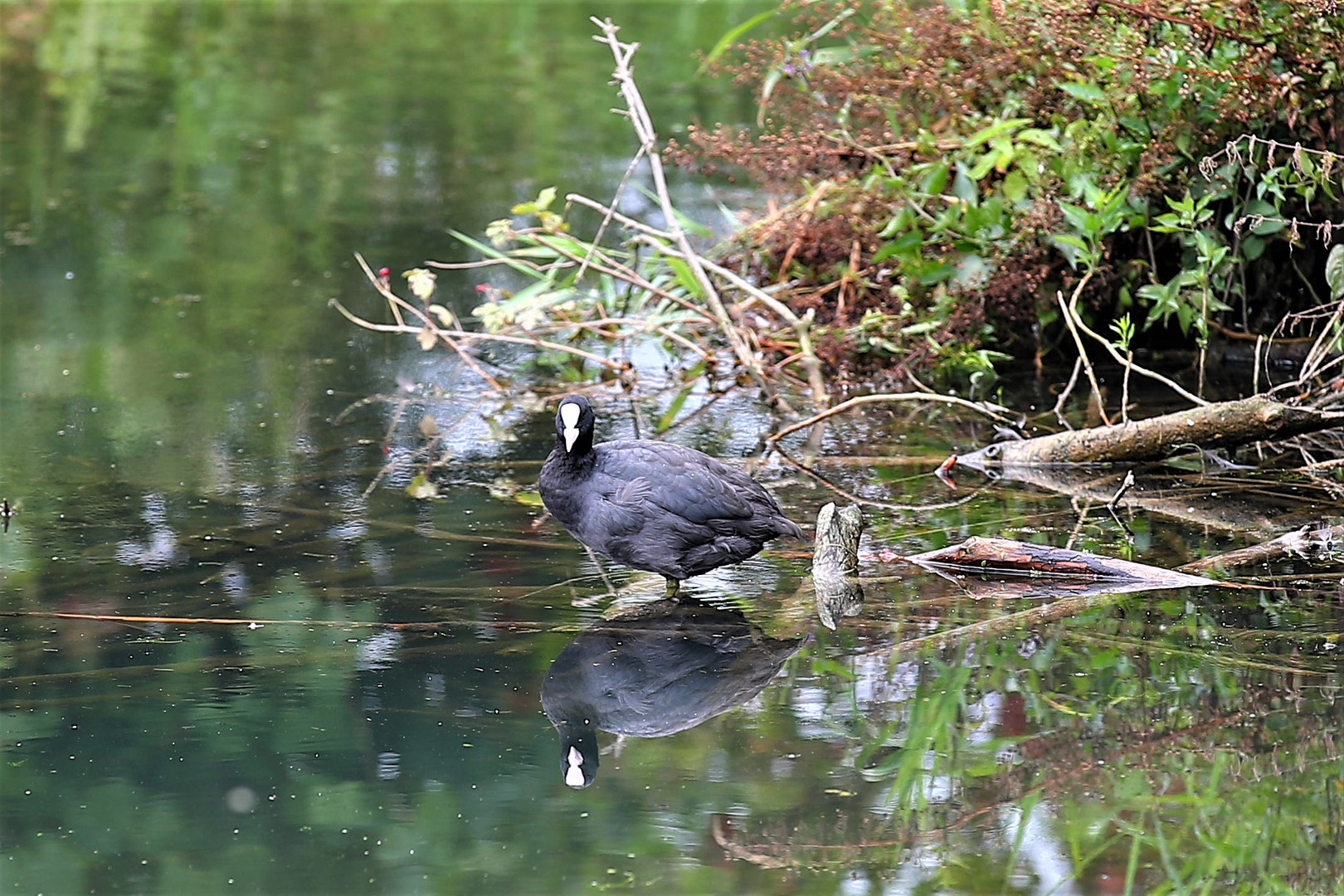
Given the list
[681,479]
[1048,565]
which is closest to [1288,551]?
[1048,565]

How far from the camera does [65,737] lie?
390 cm

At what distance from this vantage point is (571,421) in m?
4.81

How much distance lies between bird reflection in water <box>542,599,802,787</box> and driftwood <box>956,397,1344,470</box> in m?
1.89

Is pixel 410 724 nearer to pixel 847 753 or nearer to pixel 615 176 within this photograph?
pixel 847 753

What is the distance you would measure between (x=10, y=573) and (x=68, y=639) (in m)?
0.58

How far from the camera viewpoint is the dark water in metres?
3.42

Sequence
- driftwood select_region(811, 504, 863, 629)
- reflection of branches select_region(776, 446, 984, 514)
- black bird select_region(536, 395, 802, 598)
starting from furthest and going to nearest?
1. reflection of branches select_region(776, 446, 984, 514)
2. driftwood select_region(811, 504, 863, 629)
3. black bird select_region(536, 395, 802, 598)

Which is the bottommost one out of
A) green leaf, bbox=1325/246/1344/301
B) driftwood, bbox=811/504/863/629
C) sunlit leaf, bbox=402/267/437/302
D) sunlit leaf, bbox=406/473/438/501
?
sunlit leaf, bbox=406/473/438/501

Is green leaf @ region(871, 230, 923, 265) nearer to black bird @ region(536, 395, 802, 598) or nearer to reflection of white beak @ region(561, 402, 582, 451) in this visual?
black bird @ region(536, 395, 802, 598)

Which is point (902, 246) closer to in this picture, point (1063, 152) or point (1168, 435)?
point (1063, 152)

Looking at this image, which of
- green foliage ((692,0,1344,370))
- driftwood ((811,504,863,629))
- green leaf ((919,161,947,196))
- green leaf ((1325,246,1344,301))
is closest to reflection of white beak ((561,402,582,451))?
driftwood ((811,504,863,629))

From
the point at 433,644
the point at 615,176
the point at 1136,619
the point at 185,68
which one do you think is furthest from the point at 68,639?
the point at 185,68

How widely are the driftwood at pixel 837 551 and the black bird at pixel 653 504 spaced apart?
4.4 inches

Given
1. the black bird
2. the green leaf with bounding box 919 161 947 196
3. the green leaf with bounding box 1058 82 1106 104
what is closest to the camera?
the black bird
